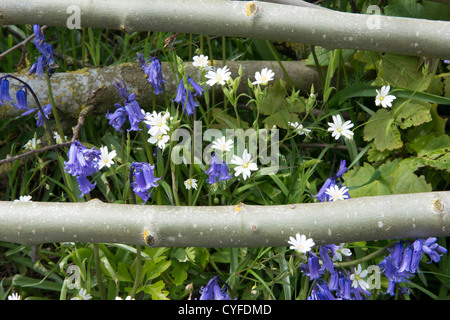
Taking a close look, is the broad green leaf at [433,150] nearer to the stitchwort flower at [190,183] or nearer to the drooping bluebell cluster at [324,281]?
the drooping bluebell cluster at [324,281]

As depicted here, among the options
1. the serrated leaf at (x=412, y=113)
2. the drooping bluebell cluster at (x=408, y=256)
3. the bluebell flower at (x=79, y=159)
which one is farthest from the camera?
the serrated leaf at (x=412, y=113)

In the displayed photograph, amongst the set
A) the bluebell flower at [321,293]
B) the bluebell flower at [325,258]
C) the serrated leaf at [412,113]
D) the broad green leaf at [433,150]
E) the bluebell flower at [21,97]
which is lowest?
the bluebell flower at [321,293]

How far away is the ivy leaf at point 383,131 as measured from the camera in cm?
213

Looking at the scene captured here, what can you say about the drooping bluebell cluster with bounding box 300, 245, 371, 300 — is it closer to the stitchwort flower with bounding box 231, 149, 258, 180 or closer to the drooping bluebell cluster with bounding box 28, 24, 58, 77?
the stitchwort flower with bounding box 231, 149, 258, 180

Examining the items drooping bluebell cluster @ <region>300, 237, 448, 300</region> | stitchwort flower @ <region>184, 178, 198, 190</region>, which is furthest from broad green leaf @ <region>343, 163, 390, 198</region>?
stitchwort flower @ <region>184, 178, 198, 190</region>

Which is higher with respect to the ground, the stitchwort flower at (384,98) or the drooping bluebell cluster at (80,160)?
the stitchwort flower at (384,98)

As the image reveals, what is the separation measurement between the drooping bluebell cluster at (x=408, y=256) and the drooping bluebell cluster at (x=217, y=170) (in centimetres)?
70

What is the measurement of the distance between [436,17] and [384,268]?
1280mm

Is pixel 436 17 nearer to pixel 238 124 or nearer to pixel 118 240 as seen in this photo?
pixel 238 124

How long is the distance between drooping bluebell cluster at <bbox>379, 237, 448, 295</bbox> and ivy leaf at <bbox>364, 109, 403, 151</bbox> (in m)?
0.57

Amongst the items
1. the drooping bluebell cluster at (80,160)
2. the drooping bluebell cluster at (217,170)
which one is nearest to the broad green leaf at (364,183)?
the drooping bluebell cluster at (217,170)

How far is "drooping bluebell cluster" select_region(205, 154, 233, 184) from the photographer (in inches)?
75.5

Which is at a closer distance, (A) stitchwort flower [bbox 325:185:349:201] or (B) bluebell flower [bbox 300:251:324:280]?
(B) bluebell flower [bbox 300:251:324:280]

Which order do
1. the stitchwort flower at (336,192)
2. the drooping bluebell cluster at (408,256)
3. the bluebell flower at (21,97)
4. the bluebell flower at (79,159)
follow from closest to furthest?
the drooping bluebell cluster at (408,256)
the bluebell flower at (79,159)
the stitchwort flower at (336,192)
the bluebell flower at (21,97)
